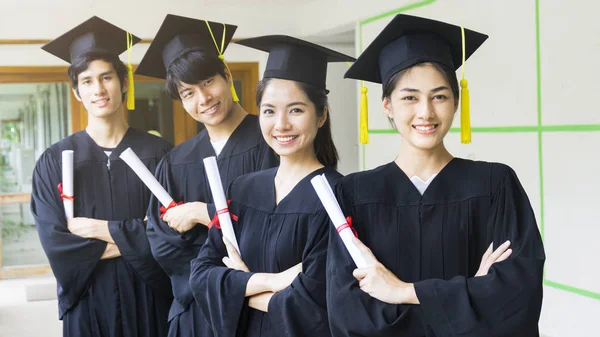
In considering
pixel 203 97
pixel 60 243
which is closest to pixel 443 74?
pixel 203 97

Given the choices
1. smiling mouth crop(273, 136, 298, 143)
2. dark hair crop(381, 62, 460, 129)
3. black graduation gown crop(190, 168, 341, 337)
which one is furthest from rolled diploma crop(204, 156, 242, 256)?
dark hair crop(381, 62, 460, 129)

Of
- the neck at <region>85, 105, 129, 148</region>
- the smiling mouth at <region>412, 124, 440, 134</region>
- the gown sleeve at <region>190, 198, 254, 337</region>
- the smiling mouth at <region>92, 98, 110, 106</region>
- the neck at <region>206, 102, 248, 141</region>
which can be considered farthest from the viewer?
the neck at <region>85, 105, 129, 148</region>

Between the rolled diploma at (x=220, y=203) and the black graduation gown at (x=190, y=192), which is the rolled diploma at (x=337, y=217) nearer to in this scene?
the rolled diploma at (x=220, y=203)

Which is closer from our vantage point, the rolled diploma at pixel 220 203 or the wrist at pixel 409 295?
the wrist at pixel 409 295

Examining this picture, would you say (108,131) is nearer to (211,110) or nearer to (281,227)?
(211,110)

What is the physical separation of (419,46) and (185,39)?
125cm

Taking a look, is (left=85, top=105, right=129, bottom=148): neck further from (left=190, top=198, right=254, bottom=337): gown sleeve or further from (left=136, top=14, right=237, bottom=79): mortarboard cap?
(left=190, top=198, right=254, bottom=337): gown sleeve

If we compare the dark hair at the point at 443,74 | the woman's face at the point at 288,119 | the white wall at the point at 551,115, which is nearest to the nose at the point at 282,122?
the woman's face at the point at 288,119

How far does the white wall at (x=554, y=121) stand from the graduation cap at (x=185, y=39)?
2.20 meters

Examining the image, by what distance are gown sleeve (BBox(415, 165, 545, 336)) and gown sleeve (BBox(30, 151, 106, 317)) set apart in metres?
1.70

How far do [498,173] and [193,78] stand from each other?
1.29 metres

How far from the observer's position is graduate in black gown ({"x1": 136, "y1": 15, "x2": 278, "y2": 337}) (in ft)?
8.70

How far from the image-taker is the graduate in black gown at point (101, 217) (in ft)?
9.67

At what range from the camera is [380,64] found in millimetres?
1903
